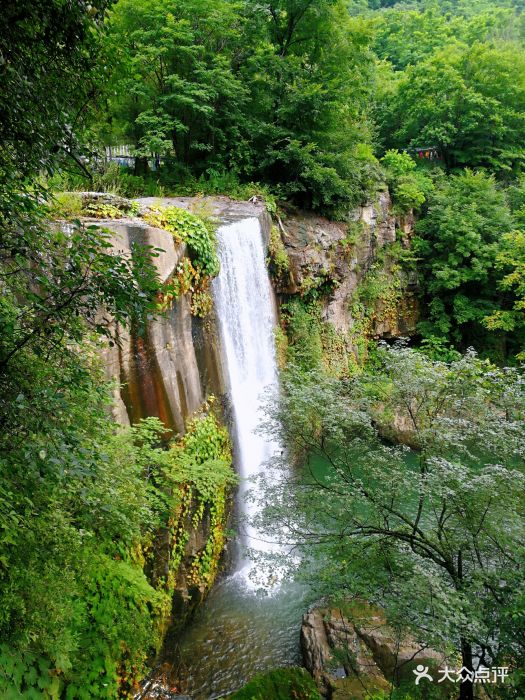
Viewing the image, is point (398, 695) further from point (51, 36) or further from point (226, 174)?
point (226, 174)

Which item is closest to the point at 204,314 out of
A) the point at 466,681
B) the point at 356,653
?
the point at 356,653

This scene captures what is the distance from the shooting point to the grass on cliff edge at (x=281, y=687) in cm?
488

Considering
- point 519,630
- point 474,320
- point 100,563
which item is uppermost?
point 100,563

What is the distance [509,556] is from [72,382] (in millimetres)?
4229

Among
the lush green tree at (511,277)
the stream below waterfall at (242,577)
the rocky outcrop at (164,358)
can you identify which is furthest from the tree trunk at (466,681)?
the lush green tree at (511,277)

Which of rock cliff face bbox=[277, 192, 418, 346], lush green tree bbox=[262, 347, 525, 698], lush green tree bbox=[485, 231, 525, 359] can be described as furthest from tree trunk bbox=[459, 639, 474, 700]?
lush green tree bbox=[485, 231, 525, 359]

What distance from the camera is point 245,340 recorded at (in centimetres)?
905

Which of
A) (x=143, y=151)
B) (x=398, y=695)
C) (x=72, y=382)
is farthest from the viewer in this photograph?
(x=143, y=151)

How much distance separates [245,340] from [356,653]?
560cm

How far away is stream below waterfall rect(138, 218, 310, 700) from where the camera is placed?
5.87m

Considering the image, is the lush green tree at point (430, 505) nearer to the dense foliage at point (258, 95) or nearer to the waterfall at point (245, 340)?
the waterfall at point (245, 340)

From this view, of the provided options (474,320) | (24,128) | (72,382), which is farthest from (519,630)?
(474,320)

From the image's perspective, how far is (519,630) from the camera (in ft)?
11.6

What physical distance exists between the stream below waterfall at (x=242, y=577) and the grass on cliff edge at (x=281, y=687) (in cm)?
88
